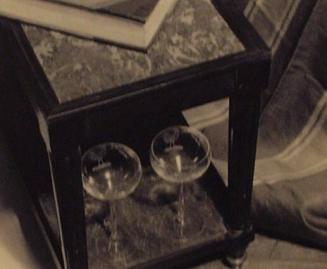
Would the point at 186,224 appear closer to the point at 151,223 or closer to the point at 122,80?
the point at 151,223

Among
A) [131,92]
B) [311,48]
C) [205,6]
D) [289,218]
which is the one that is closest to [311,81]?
[311,48]

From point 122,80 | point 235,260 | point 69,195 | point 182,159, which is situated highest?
point 122,80

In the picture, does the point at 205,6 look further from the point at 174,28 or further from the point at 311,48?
Result: the point at 311,48

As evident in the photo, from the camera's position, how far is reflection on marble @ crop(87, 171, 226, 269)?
1.11 metres

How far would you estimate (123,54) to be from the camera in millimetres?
906

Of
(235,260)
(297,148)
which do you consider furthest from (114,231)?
(297,148)

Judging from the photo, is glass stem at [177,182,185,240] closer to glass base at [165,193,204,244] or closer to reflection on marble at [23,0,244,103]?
glass base at [165,193,204,244]

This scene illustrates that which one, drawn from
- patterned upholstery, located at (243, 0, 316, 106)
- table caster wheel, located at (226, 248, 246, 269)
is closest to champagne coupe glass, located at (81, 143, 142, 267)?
table caster wheel, located at (226, 248, 246, 269)

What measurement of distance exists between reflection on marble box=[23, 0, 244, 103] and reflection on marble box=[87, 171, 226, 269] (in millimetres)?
309

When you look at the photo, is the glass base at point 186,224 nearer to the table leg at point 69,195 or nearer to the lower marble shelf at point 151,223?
the lower marble shelf at point 151,223

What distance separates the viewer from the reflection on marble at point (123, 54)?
2.89 feet

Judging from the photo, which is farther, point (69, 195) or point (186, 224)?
point (186, 224)

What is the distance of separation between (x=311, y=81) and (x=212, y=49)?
0.35 meters

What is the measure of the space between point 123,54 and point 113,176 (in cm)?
26
